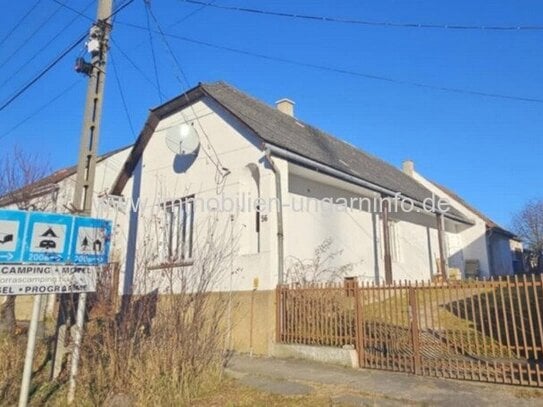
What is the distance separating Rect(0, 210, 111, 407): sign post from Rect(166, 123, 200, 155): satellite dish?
5.54m

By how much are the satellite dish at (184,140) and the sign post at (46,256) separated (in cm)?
554

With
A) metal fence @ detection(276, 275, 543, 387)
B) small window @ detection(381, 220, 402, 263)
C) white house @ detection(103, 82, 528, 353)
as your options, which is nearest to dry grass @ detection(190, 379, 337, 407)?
white house @ detection(103, 82, 528, 353)

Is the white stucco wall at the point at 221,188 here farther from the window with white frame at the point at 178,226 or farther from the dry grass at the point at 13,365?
the dry grass at the point at 13,365

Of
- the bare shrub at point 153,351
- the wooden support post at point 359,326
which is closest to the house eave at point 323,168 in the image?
the wooden support post at point 359,326

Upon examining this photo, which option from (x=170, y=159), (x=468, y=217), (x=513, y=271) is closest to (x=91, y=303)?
(x=170, y=159)

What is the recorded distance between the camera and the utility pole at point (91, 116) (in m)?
7.39

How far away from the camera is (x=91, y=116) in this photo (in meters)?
7.86

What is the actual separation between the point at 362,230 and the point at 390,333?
21.6 ft

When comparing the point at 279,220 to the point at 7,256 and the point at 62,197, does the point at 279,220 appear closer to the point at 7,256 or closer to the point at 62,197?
the point at 7,256

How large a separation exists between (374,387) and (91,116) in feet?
22.8

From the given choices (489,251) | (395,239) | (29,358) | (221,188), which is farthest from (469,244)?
(29,358)

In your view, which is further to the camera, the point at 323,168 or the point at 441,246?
the point at 441,246

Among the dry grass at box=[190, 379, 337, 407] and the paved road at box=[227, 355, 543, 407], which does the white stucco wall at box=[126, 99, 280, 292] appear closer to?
the paved road at box=[227, 355, 543, 407]

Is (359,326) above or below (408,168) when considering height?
below
